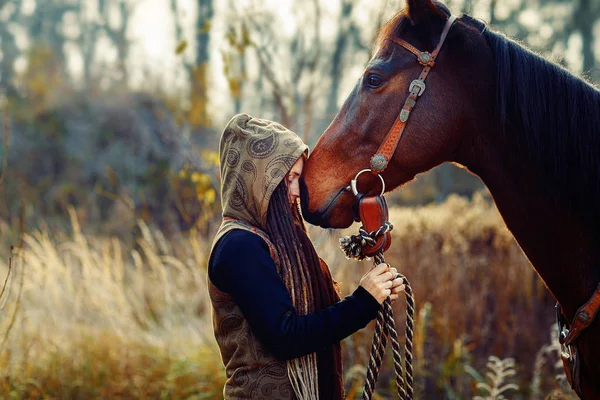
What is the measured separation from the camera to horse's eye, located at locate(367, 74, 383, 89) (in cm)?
197

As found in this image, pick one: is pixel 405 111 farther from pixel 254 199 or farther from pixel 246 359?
pixel 246 359

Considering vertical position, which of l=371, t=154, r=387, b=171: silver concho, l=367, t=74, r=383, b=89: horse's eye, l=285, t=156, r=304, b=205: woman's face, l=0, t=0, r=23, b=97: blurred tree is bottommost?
l=371, t=154, r=387, b=171: silver concho

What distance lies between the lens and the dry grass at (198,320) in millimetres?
3928

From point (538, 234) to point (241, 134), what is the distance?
3.72 feet

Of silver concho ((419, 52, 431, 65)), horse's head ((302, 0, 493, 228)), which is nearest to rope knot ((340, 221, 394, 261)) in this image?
horse's head ((302, 0, 493, 228))

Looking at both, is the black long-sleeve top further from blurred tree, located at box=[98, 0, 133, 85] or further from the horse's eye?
blurred tree, located at box=[98, 0, 133, 85]

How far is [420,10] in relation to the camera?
1.92m

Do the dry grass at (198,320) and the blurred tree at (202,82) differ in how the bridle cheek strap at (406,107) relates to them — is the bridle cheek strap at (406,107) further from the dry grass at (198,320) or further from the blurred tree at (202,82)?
the blurred tree at (202,82)

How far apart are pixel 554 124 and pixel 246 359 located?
1.36 metres

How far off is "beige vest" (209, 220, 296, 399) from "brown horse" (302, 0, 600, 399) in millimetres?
435

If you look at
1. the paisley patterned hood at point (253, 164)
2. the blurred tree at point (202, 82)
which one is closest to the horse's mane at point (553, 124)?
the paisley patterned hood at point (253, 164)

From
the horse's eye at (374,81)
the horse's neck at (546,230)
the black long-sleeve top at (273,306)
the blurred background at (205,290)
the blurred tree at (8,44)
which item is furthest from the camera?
the blurred tree at (8,44)

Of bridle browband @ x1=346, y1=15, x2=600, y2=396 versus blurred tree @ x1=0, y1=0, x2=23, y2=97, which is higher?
blurred tree @ x1=0, y1=0, x2=23, y2=97

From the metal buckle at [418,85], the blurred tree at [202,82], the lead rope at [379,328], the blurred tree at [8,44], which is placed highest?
the blurred tree at [8,44]
